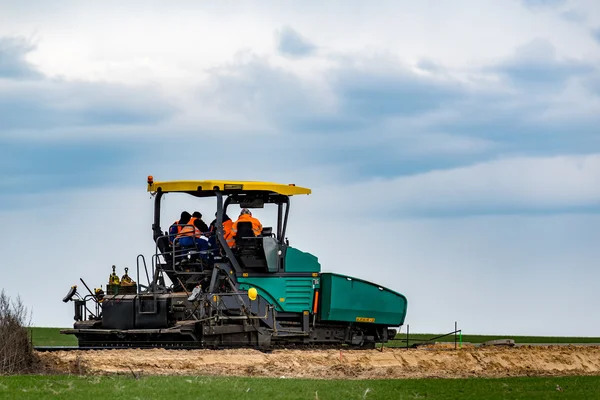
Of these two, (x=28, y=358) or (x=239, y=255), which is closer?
(x=28, y=358)

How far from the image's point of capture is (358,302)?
2745cm

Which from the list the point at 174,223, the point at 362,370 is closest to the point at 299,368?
the point at 362,370

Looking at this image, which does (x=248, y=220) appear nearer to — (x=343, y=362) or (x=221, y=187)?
(x=221, y=187)

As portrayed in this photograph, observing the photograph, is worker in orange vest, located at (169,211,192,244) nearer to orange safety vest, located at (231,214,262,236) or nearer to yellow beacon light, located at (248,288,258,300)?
orange safety vest, located at (231,214,262,236)

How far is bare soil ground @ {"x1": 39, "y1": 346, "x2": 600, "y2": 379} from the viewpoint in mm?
22312

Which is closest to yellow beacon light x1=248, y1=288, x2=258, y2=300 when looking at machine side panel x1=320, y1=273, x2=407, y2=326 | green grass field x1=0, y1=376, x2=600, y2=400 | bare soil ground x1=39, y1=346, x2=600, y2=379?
bare soil ground x1=39, y1=346, x2=600, y2=379

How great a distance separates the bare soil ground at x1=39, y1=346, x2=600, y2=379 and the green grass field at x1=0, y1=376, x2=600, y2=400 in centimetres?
145

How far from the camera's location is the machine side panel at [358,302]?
26.6m

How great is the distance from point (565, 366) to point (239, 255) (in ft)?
30.0

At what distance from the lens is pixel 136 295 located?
82.1 ft

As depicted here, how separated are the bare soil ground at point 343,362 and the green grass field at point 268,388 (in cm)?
145

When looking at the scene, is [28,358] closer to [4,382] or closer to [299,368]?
[4,382]

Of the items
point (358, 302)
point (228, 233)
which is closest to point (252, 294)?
point (228, 233)

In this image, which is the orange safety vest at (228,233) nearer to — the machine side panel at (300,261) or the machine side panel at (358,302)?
the machine side panel at (300,261)
